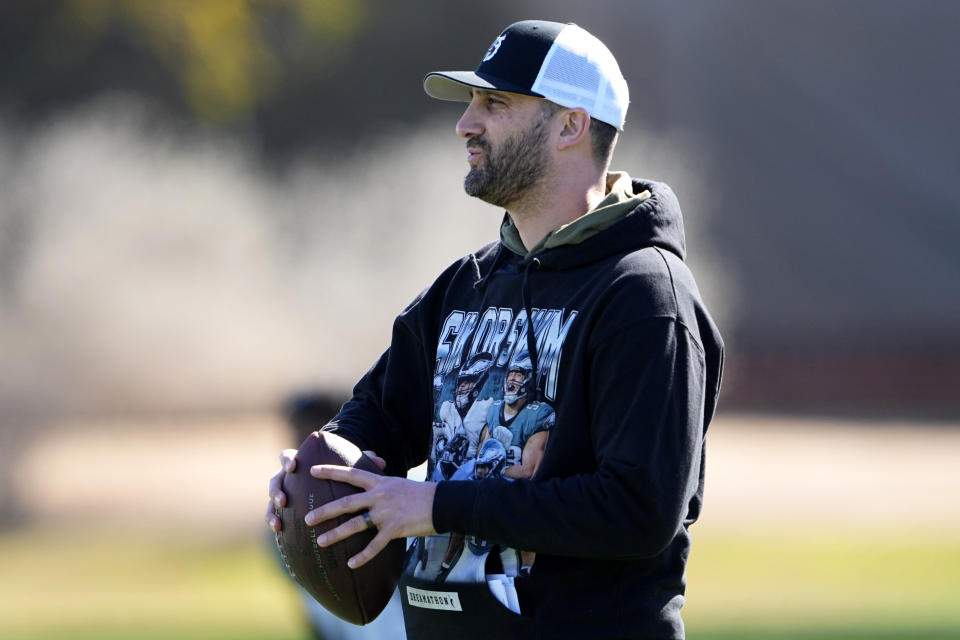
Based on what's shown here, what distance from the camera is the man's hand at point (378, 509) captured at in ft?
7.39

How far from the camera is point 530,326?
2395 millimetres

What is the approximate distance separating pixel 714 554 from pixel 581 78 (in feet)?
27.4

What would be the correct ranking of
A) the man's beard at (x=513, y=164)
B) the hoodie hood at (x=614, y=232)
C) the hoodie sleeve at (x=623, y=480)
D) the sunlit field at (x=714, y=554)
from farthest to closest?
the sunlit field at (x=714, y=554) → the man's beard at (x=513, y=164) → the hoodie hood at (x=614, y=232) → the hoodie sleeve at (x=623, y=480)

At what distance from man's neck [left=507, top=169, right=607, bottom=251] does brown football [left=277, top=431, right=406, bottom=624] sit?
0.54m

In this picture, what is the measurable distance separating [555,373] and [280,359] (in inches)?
548

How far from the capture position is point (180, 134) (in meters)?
15.7

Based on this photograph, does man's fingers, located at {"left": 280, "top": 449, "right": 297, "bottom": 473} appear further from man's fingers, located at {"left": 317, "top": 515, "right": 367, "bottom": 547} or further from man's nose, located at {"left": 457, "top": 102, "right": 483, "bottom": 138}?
man's nose, located at {"left": 457, "top": 102, "right": 483, "bottom": 138}

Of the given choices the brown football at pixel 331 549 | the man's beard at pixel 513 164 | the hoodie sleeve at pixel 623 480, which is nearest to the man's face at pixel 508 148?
the man's beard at pixel 513 164

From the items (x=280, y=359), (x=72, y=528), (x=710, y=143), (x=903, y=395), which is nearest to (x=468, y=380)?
(x=72, y=528)

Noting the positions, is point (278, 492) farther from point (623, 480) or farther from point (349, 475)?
point (623, 480)

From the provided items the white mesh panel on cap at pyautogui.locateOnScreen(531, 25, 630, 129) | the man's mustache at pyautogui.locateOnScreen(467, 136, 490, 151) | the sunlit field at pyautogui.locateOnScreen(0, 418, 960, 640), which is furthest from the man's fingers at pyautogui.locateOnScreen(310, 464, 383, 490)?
the sunlit field at pyautogui.locateOnScreen(0, 418, 960, 640)

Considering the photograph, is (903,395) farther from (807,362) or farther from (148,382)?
(148,382)

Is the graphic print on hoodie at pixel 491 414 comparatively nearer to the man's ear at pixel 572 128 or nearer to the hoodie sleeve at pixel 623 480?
the hoodie sleeve at pixel 623 480

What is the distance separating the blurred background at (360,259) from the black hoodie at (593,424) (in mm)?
→ 5821
